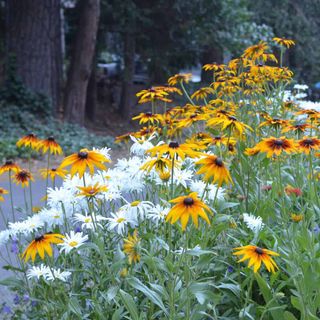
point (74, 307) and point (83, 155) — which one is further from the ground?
point (83, 155)

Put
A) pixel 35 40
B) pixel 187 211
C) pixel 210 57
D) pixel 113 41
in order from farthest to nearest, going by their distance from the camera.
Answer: pixel 113 41
pixel 210 57
pixel 35 40
pixel 187 211

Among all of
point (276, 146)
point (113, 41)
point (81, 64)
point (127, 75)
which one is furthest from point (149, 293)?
point (113, 41)

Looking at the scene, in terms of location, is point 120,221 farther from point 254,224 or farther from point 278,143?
point 278,143

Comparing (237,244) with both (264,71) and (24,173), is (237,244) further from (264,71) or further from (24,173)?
(264,71)

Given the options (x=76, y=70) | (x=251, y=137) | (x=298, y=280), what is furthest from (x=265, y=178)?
(x=76, y=70)

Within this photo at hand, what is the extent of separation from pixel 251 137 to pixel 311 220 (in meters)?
1.10

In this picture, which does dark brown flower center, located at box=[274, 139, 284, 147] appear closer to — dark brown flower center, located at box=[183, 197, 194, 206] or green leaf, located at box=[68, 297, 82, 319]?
dark brown flower center, located at box=[183, 197, 194, 206]

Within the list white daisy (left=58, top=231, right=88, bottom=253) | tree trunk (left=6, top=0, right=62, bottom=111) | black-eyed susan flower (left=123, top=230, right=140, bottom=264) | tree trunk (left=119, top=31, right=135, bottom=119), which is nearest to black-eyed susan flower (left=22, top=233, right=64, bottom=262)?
white daisy (left=58, top=231, right=88, bottom=253)

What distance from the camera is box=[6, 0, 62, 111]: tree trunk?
14.1 meters

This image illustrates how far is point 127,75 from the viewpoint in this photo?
1736 centimetres

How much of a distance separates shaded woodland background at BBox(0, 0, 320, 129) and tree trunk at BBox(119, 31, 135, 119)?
1.0 inches

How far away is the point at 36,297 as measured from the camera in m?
3.14

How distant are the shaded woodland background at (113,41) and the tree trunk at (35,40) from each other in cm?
2

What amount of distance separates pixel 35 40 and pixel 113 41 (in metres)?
4.47
